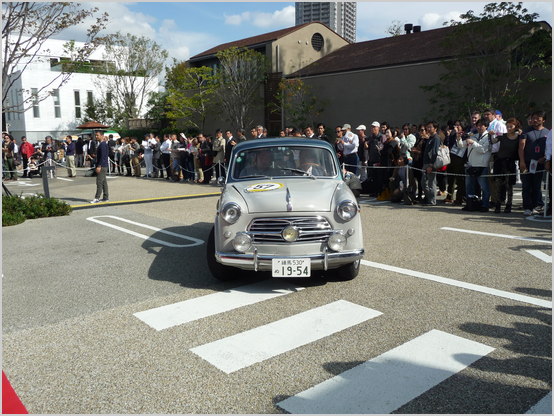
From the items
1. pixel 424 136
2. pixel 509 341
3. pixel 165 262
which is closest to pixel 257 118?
pixel 424 136

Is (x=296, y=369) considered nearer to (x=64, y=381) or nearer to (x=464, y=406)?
(x=464, y=406)

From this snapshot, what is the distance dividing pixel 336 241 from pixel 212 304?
1.51 metres

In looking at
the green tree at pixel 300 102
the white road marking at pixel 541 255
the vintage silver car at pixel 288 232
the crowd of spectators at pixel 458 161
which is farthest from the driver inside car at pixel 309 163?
the green tree at pixel 300 102

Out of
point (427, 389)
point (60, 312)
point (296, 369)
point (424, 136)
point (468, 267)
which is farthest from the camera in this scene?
point (424, 136)

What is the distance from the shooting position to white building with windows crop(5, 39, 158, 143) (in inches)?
1754

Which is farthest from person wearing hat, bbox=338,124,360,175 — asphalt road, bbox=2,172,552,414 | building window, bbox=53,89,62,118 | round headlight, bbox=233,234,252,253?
building window, bbox=53,89,62,118

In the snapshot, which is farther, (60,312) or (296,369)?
(60,312)

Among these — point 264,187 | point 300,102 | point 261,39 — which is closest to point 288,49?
point 261,39

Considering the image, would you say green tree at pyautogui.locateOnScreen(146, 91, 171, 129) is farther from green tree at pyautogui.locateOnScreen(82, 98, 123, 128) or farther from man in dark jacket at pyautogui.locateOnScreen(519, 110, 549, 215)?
man in dark jacket at pyautogui.locateOnScreen(519, 110, 549, 215)

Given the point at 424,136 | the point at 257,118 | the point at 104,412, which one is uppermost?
the point at 257,118

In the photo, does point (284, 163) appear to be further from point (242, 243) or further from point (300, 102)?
point (300, 102)

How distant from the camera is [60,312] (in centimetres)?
475

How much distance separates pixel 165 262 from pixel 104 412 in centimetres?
368

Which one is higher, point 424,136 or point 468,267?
point 424,136
